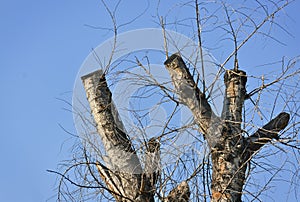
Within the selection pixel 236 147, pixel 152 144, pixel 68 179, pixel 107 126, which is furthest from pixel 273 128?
pixel 68 179

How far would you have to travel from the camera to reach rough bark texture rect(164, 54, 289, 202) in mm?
3318

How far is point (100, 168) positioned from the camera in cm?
350

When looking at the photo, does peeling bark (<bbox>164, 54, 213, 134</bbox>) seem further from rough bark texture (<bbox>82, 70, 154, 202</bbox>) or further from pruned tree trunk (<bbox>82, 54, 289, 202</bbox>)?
rough bark texture (<bbox>82, 70, 154, 202</bbox>)

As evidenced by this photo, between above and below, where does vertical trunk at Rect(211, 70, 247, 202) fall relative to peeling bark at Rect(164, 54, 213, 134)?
below

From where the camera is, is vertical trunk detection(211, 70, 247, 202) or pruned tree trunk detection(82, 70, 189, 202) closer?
vertical trunk detection(211, 70, 247, 202)

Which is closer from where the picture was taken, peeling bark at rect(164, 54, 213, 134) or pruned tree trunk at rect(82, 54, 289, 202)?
pruned tree trunk at rect(82, 54, 289, 202)

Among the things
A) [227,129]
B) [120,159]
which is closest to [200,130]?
[227,129]

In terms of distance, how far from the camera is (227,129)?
3.43 metres

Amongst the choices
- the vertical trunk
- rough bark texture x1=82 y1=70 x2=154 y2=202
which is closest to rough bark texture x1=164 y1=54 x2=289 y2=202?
the vertical trunk

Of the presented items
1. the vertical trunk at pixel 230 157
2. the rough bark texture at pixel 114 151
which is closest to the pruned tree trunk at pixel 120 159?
the rough bark texture at pixel 114 151

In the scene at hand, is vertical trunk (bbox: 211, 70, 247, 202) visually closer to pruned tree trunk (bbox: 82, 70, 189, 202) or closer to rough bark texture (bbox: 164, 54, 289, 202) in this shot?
rough bark texture (bbox: 164, 54, 289, 202)

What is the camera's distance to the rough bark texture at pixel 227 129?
A: 3.32m

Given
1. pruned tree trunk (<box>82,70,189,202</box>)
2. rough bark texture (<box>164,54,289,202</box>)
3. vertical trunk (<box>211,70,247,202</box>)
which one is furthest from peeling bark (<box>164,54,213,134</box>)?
pruned tree trunk (<box>82,70,189,202</box>)

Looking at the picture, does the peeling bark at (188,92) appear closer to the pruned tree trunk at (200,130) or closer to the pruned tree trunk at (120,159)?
the pruned tree trunk at (200,130)
